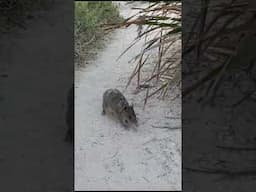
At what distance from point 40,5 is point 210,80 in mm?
442

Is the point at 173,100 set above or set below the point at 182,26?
below

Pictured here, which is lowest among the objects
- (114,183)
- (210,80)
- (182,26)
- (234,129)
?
(114,183)

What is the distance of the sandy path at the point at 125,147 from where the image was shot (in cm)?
124

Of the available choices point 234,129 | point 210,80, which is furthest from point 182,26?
point 234,129

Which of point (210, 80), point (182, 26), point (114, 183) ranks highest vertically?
point (182, 26)

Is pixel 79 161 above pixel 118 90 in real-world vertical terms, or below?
below

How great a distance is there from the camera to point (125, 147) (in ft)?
4.09

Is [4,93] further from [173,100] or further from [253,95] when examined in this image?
[253,95]

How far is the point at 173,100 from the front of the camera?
4.15 feet

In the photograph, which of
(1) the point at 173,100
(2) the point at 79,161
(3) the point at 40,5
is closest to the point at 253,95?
(1) the point at 173,100

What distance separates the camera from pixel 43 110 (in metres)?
1.27

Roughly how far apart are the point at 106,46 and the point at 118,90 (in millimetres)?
110

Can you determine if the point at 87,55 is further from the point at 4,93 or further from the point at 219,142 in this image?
the point at 219,142

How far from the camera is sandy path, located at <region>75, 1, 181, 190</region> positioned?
1239mm
